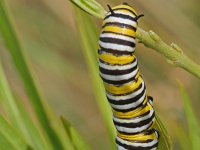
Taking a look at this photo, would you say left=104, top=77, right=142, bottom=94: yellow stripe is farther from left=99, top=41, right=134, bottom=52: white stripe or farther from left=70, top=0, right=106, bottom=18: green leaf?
left=70, top=0, right=106, bottom=18: green leaf

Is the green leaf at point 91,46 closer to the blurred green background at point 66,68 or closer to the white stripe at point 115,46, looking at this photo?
the white stripe at point 115,46

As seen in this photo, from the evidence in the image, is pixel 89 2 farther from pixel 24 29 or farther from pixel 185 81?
pixel 24 29

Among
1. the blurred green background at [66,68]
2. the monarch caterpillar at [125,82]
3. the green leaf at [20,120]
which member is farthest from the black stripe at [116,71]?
the blurred green background at [66,68]

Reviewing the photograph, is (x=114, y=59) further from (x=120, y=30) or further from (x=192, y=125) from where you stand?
(x=192, y=125)

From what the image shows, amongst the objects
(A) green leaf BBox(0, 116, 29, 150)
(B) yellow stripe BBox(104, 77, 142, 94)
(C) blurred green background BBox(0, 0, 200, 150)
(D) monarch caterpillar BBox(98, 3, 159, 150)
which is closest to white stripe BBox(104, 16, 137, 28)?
(D) monarch caterpillar BBox(98, 3, 159, 150)

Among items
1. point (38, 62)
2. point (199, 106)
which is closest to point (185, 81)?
point (199, 106)
